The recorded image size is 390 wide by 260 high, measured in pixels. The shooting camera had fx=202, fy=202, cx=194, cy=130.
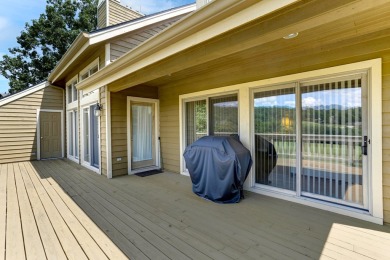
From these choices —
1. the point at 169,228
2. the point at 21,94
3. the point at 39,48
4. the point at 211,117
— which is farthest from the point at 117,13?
the point at 39,48

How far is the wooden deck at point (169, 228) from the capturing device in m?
2.02

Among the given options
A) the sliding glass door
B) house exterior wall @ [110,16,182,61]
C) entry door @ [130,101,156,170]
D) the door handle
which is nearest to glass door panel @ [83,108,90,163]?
entry door @ [130,101,156,170]

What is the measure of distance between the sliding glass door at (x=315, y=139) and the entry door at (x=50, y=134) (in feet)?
26.2

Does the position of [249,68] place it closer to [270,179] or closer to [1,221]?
[270,179]

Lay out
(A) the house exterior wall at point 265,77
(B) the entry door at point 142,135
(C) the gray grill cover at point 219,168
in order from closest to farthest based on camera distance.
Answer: (A) the house exterior wall at point 265,77, (C) the gray grill cover at point 219,168, (B) the entry door at point 142,135

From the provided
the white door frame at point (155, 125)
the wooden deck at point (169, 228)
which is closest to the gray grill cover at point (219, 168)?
the wooden deck at point (169, 228)

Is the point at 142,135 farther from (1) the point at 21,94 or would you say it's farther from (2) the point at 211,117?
(1) the point at 21,94

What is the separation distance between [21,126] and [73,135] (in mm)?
1778

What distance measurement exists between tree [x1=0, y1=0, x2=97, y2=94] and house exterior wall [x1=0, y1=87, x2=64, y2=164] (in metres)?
10.3

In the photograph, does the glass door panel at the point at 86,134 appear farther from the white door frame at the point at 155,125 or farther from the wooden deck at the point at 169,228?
the wooden deck at the point at 169,228

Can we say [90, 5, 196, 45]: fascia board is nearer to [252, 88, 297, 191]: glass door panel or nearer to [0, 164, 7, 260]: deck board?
[0, 164, 7, 260]: deck board

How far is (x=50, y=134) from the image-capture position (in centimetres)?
797

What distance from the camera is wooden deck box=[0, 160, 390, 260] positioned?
2.02m

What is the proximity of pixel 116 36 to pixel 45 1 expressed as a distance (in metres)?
16.5
